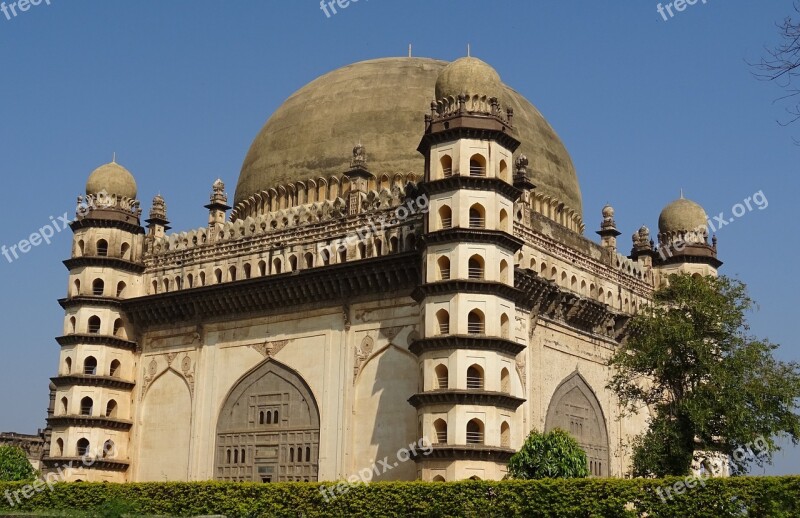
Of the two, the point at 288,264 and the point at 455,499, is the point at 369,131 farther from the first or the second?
the point at 455,499

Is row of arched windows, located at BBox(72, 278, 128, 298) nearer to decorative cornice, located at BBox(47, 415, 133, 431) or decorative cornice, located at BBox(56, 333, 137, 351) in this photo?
decorative cornice, located at BBox(56, 333, 137, 351)


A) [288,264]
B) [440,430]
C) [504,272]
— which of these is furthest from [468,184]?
[288,264]

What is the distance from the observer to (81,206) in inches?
1576

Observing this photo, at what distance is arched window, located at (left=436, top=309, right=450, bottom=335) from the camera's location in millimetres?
29953

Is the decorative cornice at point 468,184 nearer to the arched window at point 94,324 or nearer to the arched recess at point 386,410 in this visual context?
the arched recess at point 386,410

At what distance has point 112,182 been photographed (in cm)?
4047

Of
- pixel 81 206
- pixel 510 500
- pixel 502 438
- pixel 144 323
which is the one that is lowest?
pixel 510 500

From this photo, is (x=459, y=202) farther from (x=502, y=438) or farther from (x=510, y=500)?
(x=510, y=500)

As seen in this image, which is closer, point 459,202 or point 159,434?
point 459,202

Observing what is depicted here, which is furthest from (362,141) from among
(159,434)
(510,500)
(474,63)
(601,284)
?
(510,500)

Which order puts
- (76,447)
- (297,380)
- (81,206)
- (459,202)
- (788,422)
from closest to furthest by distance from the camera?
(788,422), (459,202), (297,380), (76,447), (81,206)

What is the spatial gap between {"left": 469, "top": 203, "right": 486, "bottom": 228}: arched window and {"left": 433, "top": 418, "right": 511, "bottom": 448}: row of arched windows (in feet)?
18.6

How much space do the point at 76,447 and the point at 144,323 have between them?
16.7ft

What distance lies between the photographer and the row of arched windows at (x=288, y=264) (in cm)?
3347
